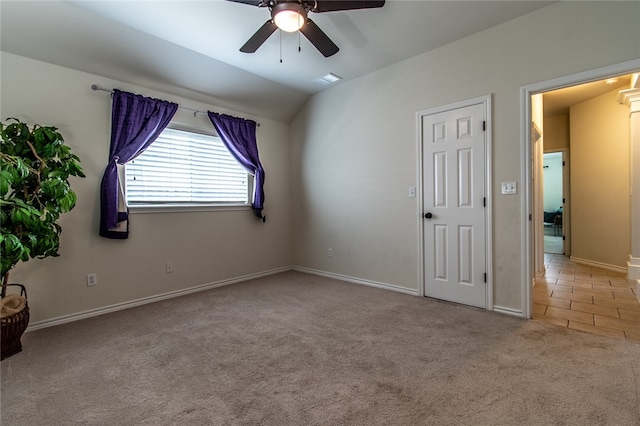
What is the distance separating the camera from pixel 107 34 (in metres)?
2.77

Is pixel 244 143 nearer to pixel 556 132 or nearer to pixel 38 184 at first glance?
pixel 38 184

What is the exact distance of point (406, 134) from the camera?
11.8 ft

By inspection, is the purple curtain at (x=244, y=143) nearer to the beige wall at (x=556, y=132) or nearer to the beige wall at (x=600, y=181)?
the beige wall at (x=600, y=181)

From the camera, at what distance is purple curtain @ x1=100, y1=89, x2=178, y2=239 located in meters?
3.07

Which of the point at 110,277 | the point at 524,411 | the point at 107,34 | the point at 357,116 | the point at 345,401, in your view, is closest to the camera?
the point at 524,411

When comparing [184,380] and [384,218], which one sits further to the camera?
[384,218]

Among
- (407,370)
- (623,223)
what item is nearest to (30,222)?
(407,370)

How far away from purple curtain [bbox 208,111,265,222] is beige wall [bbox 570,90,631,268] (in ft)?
17.4

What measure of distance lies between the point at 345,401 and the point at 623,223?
210 inches

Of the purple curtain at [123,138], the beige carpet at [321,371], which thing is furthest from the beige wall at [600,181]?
the purple curtain at [123,138]

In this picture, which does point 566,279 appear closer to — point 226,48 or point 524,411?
point 524,411

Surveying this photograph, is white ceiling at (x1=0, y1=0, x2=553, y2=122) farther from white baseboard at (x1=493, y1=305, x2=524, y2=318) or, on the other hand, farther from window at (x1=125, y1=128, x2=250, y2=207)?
white baseboard at (x1=493, y1=305, x2=524, y2=318)

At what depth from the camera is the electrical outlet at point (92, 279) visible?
3035 millimetres

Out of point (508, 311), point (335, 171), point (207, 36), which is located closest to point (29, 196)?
point (207, 36)
